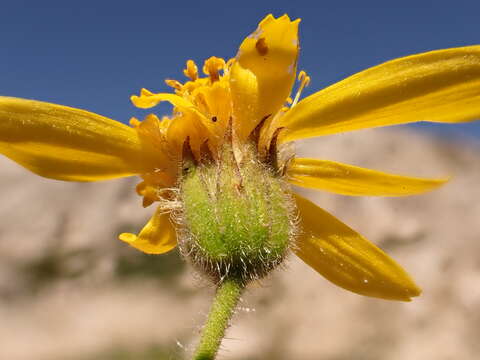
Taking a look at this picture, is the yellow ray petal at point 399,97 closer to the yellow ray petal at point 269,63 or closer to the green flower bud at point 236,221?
the yellow ray petal at point 269,63

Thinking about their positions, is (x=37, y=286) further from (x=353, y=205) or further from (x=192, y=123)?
(x=192, y=123)

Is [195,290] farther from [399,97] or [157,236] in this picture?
[399,97]

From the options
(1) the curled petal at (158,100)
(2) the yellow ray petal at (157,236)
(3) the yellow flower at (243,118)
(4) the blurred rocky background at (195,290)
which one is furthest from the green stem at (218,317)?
(4) the blurred rocky background at (195,290)

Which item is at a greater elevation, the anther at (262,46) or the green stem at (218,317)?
the anther at (262,46)

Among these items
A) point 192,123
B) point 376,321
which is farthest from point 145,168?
point 376,321

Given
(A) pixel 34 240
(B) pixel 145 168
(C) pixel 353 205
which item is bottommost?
(B) pixel 145 168

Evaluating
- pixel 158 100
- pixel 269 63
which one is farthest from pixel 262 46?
pixel 158 100
